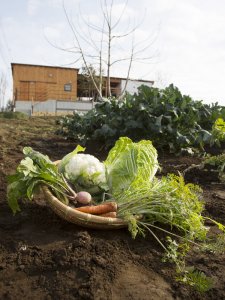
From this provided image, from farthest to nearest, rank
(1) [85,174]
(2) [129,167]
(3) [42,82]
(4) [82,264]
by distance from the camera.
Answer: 1. (3) [42,82]
2. (2) [129,167]
3. (1) [85,174]
4. (4) [82,264]

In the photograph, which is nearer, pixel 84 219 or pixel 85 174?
pixel 84 219

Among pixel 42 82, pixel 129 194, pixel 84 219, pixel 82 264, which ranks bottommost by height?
pixel 82 264

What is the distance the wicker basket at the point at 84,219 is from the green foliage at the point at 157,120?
12.6ft

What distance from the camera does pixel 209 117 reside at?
7.84 m

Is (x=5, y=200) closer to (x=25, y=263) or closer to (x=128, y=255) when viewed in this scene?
(x=25, y=263)

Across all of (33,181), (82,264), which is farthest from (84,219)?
(33,181)

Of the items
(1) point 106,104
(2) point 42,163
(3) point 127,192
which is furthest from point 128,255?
(1) point 106,104

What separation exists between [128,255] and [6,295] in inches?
36.5

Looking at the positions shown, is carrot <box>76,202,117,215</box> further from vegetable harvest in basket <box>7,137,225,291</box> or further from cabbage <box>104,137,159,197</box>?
cabbage <box>104,137,159,197</box>

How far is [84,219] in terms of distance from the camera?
274cm

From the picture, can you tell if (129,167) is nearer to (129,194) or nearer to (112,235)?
(129,194)

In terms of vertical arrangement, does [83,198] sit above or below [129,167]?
below

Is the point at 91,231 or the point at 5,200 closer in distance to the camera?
the point at 91,231

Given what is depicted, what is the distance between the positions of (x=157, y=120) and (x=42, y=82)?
28.0 metres
